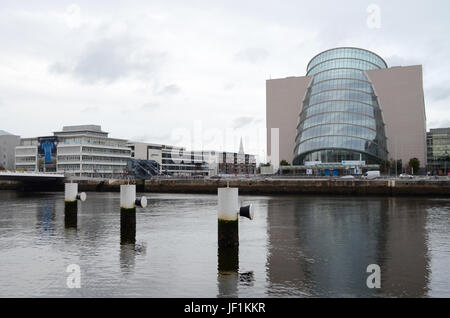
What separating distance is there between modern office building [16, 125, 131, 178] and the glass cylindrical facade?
168 ft

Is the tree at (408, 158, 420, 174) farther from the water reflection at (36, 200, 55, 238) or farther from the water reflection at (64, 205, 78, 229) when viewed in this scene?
the water reflection at (64, 205, 78, 229)

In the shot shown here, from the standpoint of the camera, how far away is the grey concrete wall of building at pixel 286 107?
10981 cm

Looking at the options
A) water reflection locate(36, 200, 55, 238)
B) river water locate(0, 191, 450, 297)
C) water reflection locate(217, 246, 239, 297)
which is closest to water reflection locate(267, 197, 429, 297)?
river water locate(0, 191, 450, 297)

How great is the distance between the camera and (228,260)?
607 inches

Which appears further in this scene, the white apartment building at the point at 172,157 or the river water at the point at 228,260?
the white apartment building at the point at 172,157

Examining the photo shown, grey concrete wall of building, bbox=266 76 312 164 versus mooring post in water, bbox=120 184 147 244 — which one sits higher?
grey concrete wall of building, bbox=266 76 312 164

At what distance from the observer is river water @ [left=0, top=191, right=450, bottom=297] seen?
39.4 feet

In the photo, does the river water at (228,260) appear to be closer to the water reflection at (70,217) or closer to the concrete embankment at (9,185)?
the water reflection at (70,217)

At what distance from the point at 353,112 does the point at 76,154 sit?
244ft

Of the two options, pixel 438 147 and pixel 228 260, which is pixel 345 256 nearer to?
pixel 228 260

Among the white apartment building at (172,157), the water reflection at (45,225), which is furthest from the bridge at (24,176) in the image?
the white apartment building at (172,157)
